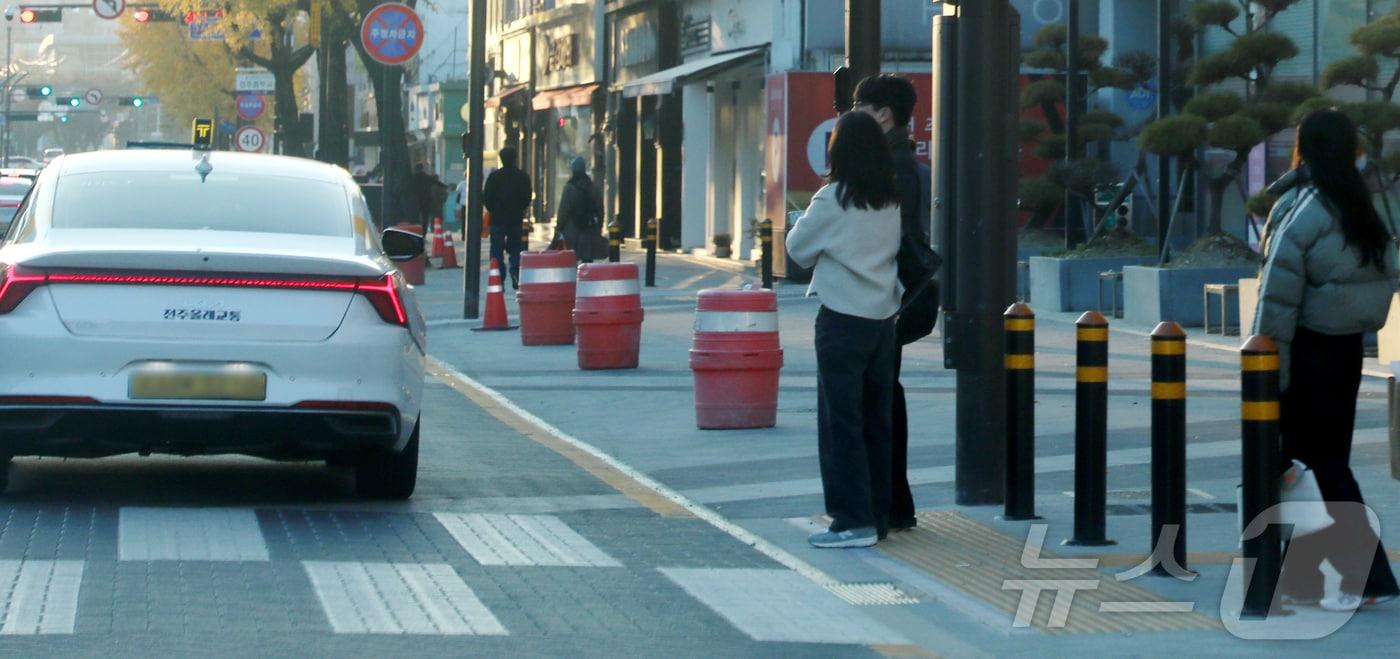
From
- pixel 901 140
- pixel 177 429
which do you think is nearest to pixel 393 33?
pixel 177 429

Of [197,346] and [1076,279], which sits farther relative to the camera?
[1076,279]

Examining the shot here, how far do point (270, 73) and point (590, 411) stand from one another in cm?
4937

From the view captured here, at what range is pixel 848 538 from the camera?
8.82m

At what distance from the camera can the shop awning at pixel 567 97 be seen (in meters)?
45.4

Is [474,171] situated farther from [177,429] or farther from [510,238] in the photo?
[177,429]

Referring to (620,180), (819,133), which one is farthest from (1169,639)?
(620,180)

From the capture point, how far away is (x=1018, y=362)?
9.05 meters

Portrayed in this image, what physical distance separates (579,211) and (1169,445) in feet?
71.1

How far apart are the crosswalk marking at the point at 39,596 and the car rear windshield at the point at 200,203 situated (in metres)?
2.27

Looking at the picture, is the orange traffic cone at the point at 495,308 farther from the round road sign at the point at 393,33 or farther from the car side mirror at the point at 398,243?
the car side mirror at the point at 398,243

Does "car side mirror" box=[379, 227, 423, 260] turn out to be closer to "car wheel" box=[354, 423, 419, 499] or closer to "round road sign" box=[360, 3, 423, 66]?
"car wheel" box=[354, 423, 419, 499]

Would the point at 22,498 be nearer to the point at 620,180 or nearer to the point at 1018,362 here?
the point at 1018,362

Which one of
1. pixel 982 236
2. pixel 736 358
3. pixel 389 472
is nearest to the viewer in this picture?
pixel 982 236

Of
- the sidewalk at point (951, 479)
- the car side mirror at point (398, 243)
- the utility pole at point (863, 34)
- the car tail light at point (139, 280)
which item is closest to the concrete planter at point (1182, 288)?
the sidewalk at point (951, 479)
